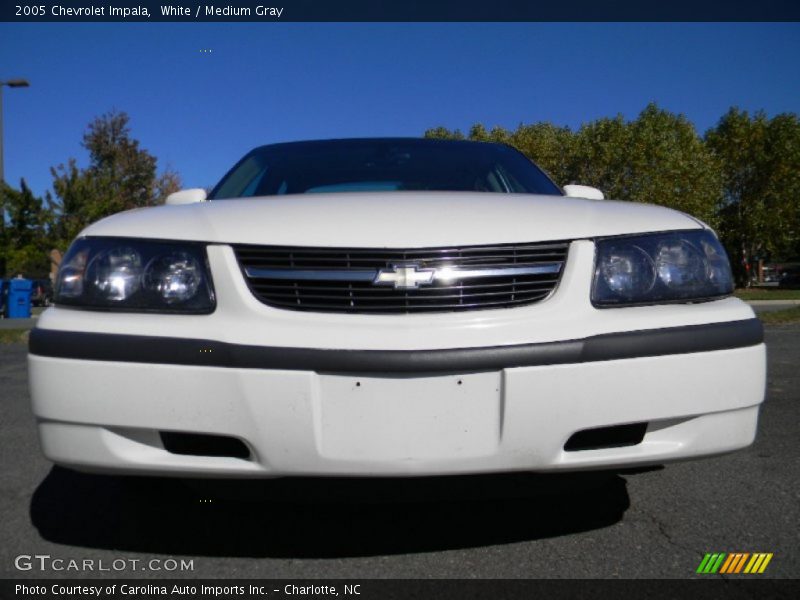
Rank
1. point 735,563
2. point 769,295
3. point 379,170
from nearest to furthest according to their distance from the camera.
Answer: point 735,563, point 379,170, point 769,295

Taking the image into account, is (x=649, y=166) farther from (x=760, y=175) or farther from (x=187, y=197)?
(x=187, y=197)

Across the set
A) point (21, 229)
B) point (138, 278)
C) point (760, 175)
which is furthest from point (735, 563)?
point (760, 175)

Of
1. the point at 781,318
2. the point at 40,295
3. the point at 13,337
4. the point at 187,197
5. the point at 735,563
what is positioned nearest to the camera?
the point at 735,563

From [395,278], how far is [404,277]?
0.02 m

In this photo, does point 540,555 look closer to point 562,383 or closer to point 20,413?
point 562,383

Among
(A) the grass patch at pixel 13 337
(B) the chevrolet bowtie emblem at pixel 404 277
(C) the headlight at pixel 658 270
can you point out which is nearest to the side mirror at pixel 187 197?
(B) the chevrolet bowtie emblem at pixel 404 277

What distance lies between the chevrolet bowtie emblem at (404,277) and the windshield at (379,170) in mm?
1304

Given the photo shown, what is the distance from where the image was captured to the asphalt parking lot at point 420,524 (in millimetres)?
1913

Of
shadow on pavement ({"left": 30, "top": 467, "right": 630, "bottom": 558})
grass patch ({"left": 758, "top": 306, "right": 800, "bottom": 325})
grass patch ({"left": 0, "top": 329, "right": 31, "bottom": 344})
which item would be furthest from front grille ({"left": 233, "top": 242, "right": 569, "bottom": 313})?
grass patch ({"left": 758, "top": 306, "right": 800, "bottom": 325})

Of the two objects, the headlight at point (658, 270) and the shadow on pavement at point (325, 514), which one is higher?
the headlight at point (658, 270)

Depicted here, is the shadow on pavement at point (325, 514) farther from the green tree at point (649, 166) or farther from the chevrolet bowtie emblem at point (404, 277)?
the green tree at point (649, 166)

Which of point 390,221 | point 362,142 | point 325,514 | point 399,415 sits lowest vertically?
point 325,514

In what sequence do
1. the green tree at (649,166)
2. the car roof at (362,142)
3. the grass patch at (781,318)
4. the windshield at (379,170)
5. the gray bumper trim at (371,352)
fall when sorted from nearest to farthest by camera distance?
the gray bumper trim at (371,352), the windshield at (379,170), the car roof at (362,142), the grass patch at (781,318), the green tree at (649,166)

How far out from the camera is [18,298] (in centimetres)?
1828
